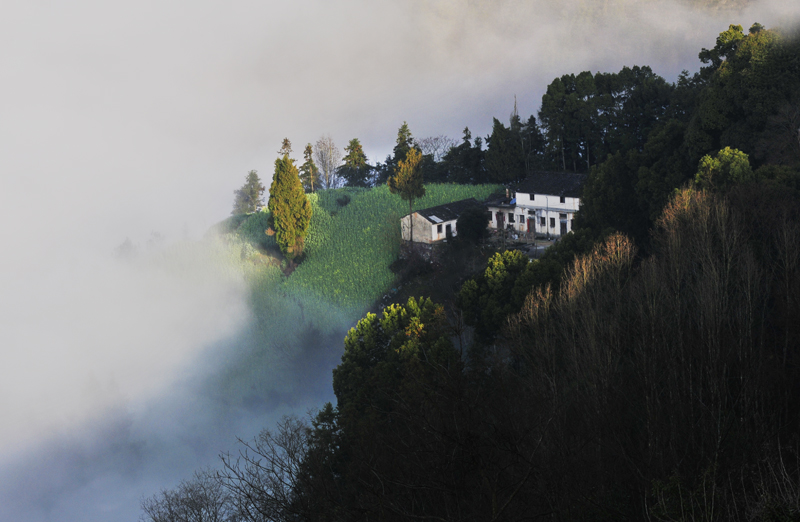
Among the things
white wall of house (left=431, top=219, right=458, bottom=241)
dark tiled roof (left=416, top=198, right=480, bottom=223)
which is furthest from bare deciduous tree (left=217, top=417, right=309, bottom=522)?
dark tiled roof (left=416, top=198, right=480, bottom=223)

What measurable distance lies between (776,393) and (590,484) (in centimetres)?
526

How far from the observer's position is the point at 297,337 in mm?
30125

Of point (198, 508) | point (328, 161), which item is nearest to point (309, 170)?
point (328, 161)

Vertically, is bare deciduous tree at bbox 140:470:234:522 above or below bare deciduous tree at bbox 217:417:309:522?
below

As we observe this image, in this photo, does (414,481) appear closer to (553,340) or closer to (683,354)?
(683,354)

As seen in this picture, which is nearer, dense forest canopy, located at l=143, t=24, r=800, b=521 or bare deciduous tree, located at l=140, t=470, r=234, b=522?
dense forest canopy, located at l=143, t=24, r=800, b=521

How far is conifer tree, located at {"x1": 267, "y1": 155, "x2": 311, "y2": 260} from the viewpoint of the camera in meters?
33.0

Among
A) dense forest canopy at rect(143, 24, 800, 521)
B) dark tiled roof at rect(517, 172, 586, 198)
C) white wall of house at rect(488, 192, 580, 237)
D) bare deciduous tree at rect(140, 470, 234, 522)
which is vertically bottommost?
bare deciduous tree at rect(140, 470, 234, 522)

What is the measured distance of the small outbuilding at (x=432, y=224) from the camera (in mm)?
31650

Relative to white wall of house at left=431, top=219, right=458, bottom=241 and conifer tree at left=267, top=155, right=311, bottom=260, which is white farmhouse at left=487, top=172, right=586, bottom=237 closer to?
white wall of house at left=431, top=219, right=458, bottom=241

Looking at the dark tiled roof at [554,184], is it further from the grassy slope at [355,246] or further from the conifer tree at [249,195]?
the conifer tree at [249,195]

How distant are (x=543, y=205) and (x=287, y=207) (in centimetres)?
1312

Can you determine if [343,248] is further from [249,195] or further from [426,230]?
[249,195]

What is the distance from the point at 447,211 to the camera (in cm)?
3288
